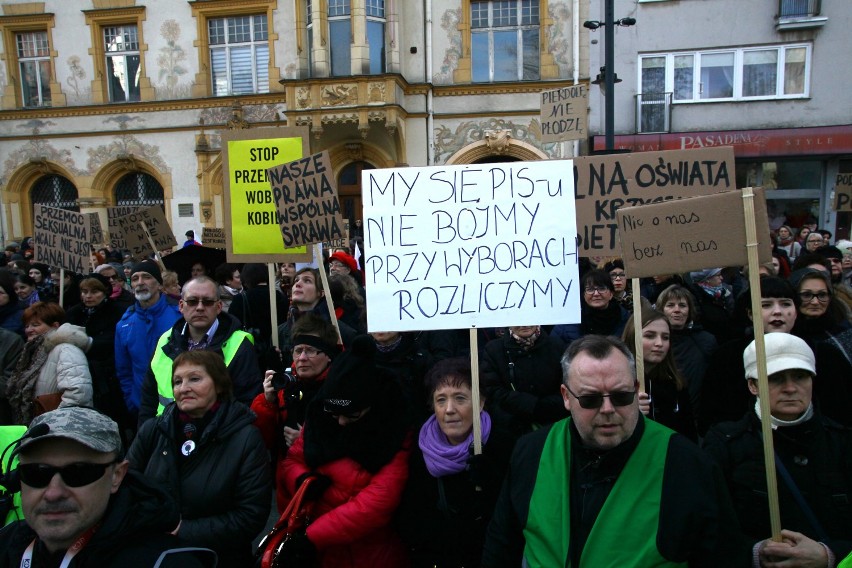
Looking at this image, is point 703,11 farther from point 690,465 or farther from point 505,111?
point 690,465

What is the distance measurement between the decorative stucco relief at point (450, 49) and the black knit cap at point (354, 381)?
44.5ft

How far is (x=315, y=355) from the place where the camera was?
306 cm

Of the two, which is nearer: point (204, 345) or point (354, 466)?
point (354, 466)

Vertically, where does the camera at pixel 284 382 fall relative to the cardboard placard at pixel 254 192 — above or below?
below

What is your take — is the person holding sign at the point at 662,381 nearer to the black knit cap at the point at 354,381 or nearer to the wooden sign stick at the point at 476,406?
the wooden sign stick at the point at 476,406

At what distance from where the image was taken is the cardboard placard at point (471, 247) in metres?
2.74

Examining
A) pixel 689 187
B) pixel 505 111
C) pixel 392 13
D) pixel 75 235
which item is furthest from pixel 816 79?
pixel 75 235

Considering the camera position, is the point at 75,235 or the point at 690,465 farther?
the point at 75,235

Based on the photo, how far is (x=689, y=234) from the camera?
8.17 feet

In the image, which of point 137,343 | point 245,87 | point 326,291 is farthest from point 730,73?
point 137,343

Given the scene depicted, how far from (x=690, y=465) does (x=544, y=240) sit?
126cm

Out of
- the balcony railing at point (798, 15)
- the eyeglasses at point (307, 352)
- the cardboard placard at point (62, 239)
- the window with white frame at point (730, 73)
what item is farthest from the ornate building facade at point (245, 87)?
the eyeglasses at point (307, 352)

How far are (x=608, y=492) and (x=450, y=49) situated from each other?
14788 mm

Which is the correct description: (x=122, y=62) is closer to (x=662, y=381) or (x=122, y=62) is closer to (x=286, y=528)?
(x=286, y=528)
